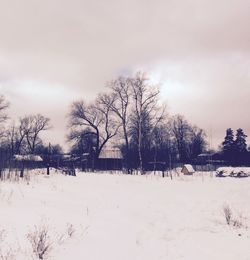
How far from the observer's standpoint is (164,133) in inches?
2549

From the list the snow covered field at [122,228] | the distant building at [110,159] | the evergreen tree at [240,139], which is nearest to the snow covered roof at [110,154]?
the distant building at [110,159]

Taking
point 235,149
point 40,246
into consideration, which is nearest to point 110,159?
point 235,149

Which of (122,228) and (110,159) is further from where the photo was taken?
(110,159)

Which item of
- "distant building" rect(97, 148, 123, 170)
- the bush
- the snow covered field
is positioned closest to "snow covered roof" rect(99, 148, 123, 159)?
"distant building" rect(97, 148, 123, 170)

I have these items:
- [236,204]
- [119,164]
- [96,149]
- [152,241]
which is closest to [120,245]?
[152,241]

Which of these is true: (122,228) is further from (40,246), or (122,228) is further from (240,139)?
(240,139)

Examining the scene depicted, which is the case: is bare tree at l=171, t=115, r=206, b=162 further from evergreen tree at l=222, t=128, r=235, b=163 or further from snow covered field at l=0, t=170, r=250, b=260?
snow covered field at l=0, t=170, r=250, b=260

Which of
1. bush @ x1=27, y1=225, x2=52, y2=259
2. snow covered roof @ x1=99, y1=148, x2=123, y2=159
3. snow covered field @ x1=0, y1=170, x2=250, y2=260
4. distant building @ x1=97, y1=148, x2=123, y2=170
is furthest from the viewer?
snow covered roof @ x1=99, y1=148, x2=123, y2=159

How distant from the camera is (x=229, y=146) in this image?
224ft

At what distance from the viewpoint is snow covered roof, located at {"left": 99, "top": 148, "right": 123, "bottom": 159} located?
54.1 meters

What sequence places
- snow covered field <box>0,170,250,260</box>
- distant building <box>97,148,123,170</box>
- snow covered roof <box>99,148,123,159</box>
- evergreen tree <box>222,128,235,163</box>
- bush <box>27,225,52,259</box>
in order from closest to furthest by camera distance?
bush <box>27,225,52,259</box>, snow covered field <box>0,170,250,260</box>, distant building <box>97,148,123,170</box>, snow covered roof <box>99,148,123,159</box>, evergreen tree <box>222,128,235,163</box>

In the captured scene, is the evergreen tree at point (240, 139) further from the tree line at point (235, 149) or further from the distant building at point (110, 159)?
the distant building at point (110, 159)

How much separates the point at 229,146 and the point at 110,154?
24.9 meters

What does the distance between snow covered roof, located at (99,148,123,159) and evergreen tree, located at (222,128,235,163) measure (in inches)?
708
